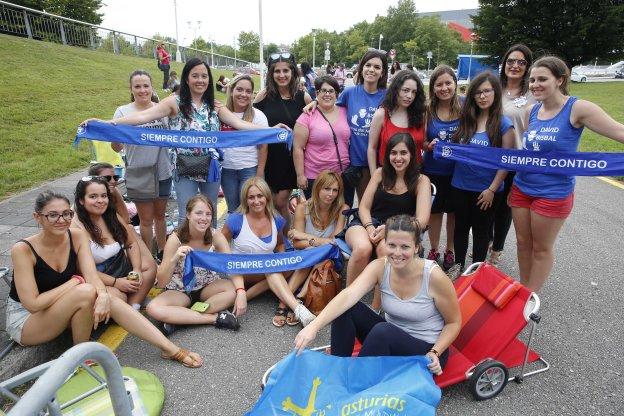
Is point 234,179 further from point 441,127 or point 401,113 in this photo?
point 441,127

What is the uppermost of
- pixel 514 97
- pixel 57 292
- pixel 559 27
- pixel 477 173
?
pixel 559 27

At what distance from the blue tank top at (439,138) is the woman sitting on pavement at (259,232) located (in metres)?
1.68

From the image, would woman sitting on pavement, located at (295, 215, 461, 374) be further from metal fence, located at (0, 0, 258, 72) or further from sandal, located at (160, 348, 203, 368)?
metal fence, located at (0, 0, 258, 72)

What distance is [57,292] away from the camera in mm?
2943

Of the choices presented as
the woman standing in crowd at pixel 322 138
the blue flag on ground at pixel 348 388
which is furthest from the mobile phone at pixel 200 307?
the woman standing in crowd at pixel 322 138

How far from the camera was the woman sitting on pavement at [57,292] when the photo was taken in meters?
2.87

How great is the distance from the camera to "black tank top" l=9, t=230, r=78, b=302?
9.64 feet

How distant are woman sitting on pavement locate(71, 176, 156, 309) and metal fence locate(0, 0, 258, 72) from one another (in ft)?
27.0

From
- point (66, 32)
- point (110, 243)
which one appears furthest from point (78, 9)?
point (110, 243)

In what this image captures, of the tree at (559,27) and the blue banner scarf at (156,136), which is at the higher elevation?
the tree at (559,27)

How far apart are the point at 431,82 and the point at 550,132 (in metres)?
1.28

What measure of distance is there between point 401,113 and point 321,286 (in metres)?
1.93

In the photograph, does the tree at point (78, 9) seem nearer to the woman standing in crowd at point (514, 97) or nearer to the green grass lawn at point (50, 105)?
the green grass lawn at point (50, 105)

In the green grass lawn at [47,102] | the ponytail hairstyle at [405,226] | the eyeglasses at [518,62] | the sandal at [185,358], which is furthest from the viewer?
the green grass lawn at [47,102]
